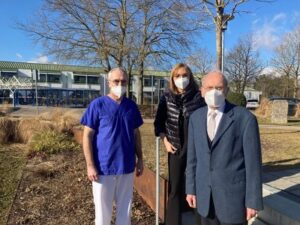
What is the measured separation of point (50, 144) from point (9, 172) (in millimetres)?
1861

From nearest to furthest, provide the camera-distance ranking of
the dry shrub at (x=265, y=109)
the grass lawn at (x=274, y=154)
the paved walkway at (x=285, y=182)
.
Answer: the paved walkway at (x=285, y=182) < the grass lawn at (x=274, y=154) < the dry shrub at (x=265, y=109)

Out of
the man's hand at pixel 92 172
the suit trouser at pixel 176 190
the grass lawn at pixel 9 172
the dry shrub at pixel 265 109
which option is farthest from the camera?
the dry shrub at pixel 265 109

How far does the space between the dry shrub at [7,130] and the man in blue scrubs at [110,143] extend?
906 centimetres

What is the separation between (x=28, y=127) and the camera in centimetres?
1218

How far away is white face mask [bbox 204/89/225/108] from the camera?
2760 mm

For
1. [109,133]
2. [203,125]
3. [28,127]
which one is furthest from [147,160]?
[28,127]

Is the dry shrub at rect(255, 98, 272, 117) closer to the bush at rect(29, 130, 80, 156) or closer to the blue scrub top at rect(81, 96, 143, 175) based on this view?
the bush at rect(29, 130, 80, 156)

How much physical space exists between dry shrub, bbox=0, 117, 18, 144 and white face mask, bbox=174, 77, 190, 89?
9.36m

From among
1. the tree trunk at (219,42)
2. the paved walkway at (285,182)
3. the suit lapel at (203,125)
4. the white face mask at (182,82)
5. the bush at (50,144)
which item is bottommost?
the bush at (50,144)

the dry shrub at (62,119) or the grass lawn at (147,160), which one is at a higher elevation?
the dry shrub at (62,119)

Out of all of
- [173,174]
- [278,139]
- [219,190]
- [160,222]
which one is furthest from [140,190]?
[278,139]

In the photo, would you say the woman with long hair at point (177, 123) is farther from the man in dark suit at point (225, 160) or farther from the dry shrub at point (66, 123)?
the dry shrub at point (66, 123)

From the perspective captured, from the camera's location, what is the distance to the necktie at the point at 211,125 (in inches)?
110

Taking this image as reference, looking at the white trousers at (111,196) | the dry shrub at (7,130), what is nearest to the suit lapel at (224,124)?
the white trousers at (111,196)
